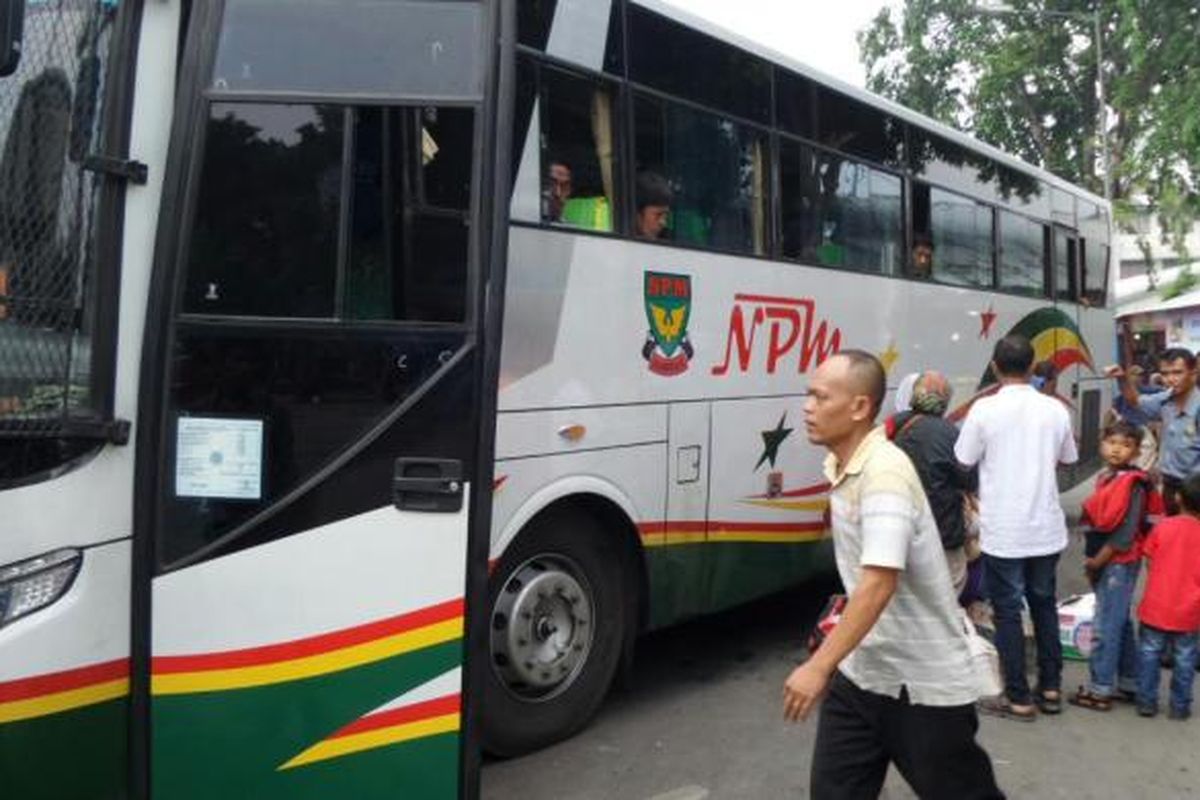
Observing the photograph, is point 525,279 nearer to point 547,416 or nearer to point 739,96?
point 547,416

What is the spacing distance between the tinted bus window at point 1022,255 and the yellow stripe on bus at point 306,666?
22.6ft

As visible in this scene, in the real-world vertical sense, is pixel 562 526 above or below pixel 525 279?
below

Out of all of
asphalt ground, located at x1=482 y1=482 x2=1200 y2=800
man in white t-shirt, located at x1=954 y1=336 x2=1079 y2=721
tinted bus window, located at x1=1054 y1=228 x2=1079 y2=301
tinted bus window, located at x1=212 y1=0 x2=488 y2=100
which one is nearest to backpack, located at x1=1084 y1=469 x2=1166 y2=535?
man in white t-shirt, located at x1=954 y1=336 x2=1079 y2=721

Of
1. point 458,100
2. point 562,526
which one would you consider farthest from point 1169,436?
point 458,100

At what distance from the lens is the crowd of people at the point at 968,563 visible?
2779 mm

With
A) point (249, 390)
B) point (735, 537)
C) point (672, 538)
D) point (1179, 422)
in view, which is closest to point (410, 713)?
point (249, 390)

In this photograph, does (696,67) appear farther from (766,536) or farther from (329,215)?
(329,215)

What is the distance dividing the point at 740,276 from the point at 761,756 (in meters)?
2.27

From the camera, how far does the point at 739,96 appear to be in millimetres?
5547

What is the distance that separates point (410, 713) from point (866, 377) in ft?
5.23

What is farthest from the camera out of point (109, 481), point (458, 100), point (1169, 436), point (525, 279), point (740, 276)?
point (1169, 436)

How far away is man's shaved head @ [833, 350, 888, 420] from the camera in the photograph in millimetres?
2785

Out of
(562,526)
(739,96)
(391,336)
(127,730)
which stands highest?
(739,96)

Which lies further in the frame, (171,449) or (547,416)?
(547,416)
